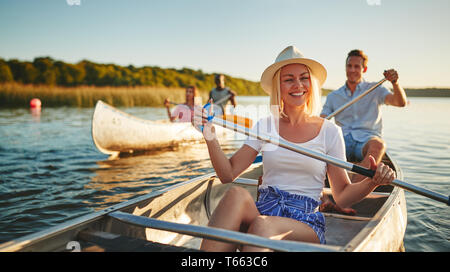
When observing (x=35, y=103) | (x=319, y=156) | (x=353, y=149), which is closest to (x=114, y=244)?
(x=319, y=156)

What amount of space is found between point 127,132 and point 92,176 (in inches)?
74.6

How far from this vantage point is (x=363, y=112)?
4.52 meters

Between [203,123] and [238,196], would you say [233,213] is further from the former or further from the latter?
[203,123]

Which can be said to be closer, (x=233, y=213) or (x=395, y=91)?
(x=233, y=213)

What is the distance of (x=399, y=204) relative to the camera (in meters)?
2.58

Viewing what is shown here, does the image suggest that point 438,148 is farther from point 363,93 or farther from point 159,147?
point 159,147

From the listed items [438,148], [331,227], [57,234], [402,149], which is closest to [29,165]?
[57,234]

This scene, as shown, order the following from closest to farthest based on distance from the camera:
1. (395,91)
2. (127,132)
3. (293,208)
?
(293,208) < (395,91) < (127,132)

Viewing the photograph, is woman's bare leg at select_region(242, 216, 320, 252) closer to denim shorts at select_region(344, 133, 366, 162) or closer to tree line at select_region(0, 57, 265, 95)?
denim shorts at select_region(344, 133, 366, 162)

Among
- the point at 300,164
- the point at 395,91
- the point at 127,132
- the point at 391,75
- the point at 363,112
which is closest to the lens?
the point at 300,164

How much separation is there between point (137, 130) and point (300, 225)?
621 cm

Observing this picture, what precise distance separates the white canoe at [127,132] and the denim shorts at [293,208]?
547cm

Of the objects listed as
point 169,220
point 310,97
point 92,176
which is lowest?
point 92,176

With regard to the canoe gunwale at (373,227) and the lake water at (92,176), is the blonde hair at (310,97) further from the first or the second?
the lake water at (92,176)
